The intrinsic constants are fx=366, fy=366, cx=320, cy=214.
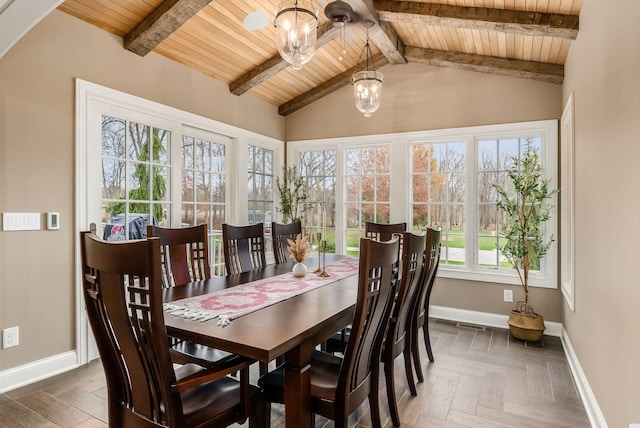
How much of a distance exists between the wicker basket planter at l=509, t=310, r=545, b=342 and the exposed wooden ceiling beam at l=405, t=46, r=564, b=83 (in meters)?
2.39

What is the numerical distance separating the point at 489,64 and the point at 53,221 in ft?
14.2

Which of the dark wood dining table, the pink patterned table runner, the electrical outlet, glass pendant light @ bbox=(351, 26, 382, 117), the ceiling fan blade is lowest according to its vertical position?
the electrical outlet

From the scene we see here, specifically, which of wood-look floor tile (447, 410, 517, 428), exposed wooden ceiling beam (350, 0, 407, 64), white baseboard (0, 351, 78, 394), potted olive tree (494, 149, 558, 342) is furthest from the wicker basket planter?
white baseboard (0, 351, 78, 394)

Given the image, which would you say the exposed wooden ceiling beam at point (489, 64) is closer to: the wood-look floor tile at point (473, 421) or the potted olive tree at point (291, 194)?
the potted olive tree at point (291, 194)

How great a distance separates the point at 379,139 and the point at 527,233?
6.84 feet

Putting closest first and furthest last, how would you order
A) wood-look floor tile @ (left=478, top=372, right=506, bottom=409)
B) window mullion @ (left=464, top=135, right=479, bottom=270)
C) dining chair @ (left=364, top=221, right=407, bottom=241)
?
wood-look floor tile @ (left=478, top=372, right=506, bottom=409)
dining chair @ (left=364, top=221, right=407, bottom=241)
window mullion @ (left=464, top=135, right=479, bottom=270)

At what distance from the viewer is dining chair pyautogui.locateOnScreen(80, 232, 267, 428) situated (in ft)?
4.00

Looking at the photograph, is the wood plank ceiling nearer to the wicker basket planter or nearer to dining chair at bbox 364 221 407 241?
dining chair at bbox 364 221 407 241

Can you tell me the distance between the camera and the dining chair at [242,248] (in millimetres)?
2908

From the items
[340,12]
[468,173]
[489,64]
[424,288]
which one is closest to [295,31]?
[340,12]

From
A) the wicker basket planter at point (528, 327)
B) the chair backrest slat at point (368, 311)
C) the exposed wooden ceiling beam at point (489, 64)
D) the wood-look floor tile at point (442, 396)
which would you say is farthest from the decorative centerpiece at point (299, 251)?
the exposed wooden ceiling beam at point (489, 64)

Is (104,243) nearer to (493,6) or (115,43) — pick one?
(115,43)

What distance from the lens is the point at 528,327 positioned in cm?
353

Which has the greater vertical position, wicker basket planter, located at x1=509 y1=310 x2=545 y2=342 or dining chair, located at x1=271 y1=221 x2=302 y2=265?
dining chair, located at x1=271 y1=221 x2=302 y2=265
